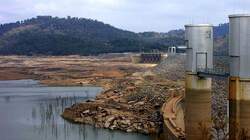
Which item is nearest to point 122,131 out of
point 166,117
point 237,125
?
point 166,117

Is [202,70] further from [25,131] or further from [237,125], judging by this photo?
[25,131]

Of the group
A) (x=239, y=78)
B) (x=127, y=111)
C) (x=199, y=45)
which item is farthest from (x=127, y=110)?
(x=239, y=78)

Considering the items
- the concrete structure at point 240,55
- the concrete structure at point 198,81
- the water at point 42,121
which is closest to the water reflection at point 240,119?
the concrete structure at point 240,55

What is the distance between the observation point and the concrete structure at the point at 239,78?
22891 mm

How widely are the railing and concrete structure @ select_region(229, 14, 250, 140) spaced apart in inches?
100

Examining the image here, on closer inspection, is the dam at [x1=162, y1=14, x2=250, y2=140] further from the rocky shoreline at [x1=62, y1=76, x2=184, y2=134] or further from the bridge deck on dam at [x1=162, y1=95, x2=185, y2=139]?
the rocky shoreline at [x1=62, y1=76, x2=184, y2=134]

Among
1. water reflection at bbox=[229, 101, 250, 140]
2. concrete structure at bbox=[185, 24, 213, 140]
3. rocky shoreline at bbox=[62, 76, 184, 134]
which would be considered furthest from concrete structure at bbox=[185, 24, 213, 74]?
rocky shoreline at bbox=[62, 76, 184, 134]

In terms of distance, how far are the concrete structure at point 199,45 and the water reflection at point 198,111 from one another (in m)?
1.28

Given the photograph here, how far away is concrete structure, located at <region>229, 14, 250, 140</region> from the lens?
22891mm

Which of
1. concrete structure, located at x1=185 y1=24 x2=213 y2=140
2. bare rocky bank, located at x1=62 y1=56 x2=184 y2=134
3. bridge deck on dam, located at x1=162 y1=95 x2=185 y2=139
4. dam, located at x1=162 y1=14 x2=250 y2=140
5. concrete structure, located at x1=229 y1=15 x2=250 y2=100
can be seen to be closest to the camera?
concrete structure, located at x1=229 y1=15 x2=250 y2=100

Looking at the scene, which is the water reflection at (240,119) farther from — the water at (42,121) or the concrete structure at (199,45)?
the water at (42,121)

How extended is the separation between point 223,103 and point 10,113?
31.6 metres

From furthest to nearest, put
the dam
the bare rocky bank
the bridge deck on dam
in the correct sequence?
the bare rocky bank, the bridge deck on dam, the dam

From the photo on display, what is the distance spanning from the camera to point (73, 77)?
446 ft
